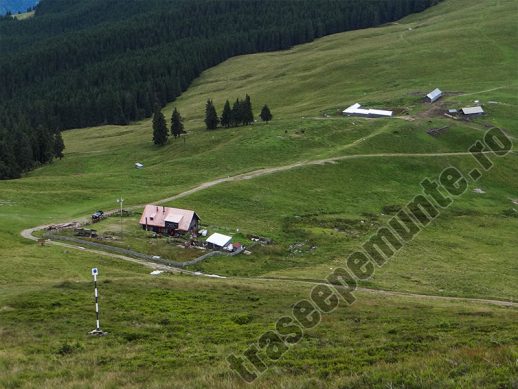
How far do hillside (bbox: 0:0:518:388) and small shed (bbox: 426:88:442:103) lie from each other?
12.4ft

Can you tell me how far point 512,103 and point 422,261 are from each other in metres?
89.6

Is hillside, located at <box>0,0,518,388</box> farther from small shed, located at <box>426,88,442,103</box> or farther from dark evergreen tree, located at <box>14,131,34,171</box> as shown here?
small shed, located at <box>426,88,442,103</box>

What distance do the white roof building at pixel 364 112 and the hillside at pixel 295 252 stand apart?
383 centimetres

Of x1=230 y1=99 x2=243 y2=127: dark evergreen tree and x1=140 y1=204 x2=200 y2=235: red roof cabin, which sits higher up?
x1=230 y1=99 x2=243 y2=127: dark evergreen tree

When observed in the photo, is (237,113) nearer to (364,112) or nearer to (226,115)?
(226,115)

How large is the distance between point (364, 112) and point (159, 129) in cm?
5509

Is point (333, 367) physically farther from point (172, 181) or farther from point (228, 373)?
point (172, 181)

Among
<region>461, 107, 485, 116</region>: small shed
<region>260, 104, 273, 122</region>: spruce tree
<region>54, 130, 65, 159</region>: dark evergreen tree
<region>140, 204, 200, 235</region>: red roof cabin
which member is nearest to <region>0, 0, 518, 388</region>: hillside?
<region>140, 204, 200, 235</region>: red roof cabin

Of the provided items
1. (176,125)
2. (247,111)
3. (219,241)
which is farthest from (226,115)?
(219,241)

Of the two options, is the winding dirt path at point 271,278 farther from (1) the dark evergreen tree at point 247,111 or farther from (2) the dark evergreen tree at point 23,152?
(2) the dark evergreen tree at point 23,152

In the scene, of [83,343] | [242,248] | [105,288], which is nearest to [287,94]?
[242,248]

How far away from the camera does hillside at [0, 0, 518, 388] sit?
1013 inches

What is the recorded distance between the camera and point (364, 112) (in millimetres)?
137875

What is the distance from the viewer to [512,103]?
461 ft
